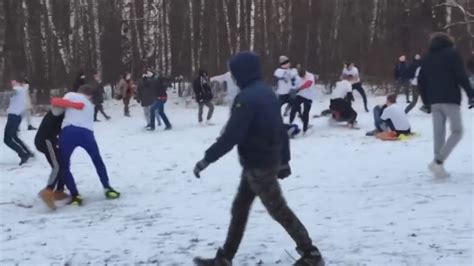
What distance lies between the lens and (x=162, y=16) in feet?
124

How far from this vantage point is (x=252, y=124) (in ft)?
19.2

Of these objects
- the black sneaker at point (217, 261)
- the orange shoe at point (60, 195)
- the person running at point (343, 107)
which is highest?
the black sneaker at point (217, 261)

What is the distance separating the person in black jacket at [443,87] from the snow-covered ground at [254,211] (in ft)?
1.86

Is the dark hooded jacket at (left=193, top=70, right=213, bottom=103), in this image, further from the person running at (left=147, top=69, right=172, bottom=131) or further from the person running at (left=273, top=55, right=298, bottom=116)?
the person running at (left=273, top=55, right=298, bottom=116)

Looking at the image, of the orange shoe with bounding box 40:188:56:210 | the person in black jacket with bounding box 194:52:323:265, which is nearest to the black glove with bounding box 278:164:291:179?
the person in black jacket with bounding box 194:52:323:265

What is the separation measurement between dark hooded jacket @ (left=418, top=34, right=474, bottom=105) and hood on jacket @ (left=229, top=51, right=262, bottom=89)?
4130 mm

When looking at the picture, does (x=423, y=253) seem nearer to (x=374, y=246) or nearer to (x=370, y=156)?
(x=374, y=246)

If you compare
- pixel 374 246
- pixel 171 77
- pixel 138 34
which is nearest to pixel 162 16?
pixel 138 34

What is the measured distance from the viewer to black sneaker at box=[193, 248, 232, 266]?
624 centimetres

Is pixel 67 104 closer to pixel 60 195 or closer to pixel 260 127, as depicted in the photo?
pixel 60 195

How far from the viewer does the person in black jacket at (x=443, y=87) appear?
30.6 ft

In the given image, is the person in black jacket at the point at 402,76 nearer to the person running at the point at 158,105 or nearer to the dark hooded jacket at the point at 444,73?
the person running at the point at 158,105


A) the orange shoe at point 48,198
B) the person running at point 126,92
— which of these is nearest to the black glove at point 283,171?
the orange shoe at point 48,198

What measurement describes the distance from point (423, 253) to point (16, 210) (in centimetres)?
572
